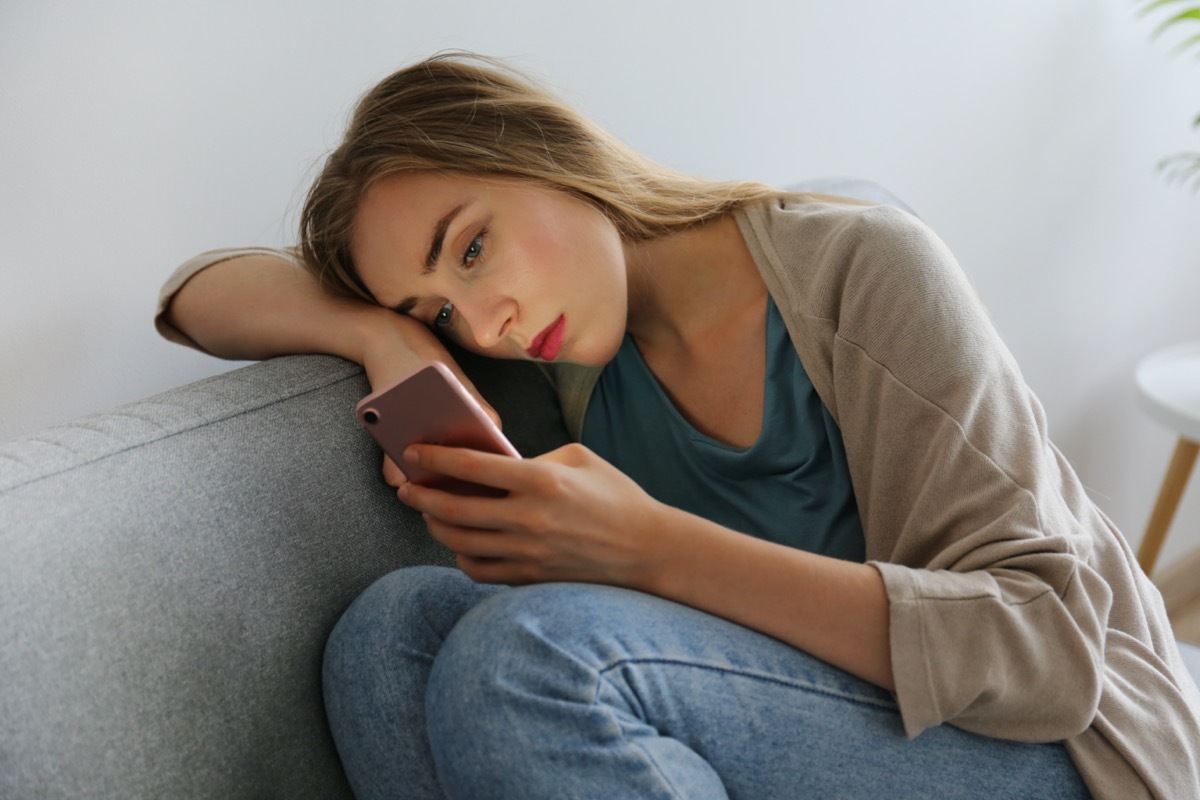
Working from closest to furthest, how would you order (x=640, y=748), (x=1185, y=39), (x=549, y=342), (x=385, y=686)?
1. (x=640, y=748)
2. (x=385, y=686)
3. (x=549, y=342)
4. (x=1185, y=39)

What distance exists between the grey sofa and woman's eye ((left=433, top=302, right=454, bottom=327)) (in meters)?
0.15

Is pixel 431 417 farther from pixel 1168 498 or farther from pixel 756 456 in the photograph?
pixel 1168 498

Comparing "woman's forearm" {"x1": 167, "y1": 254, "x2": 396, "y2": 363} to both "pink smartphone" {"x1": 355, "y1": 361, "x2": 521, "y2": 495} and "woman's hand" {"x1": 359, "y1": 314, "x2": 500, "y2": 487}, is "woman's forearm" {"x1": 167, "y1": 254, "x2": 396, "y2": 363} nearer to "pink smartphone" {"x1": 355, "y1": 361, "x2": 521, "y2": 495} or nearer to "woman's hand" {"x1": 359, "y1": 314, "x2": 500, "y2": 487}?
"woman's hand" {"x1": 359, "y1": 314, "x2": 500, "y2": 487}

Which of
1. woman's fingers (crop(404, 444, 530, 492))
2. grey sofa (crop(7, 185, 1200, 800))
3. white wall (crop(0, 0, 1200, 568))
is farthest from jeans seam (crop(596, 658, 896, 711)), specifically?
white wall (crop(0, 0, 1200, 568))

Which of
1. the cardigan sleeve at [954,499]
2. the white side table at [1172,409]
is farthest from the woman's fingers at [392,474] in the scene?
the white side table at [1172,409]

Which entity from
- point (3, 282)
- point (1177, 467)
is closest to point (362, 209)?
point (3, 282)

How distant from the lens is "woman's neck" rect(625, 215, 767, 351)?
3.85 feet

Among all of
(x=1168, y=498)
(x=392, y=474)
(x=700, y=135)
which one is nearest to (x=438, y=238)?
(x=392, y=474)

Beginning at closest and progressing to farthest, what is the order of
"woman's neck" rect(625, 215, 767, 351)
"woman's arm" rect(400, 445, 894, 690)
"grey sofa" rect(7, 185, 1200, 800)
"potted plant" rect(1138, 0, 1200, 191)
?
"grey sofa" rect(7, 185, 1200, 800) → "woman's arm" rect(400, 445, 894, 690) → "woman's neck" rect(625, 215, 767, 351) → "potted plant" rect(1138, 0, 1200, 191)

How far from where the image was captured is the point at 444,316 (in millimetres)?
1101

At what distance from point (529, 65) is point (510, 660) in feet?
3.10

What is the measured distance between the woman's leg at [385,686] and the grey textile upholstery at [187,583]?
3 centimetres

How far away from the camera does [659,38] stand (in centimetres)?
158

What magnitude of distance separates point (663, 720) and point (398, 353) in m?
0.46
